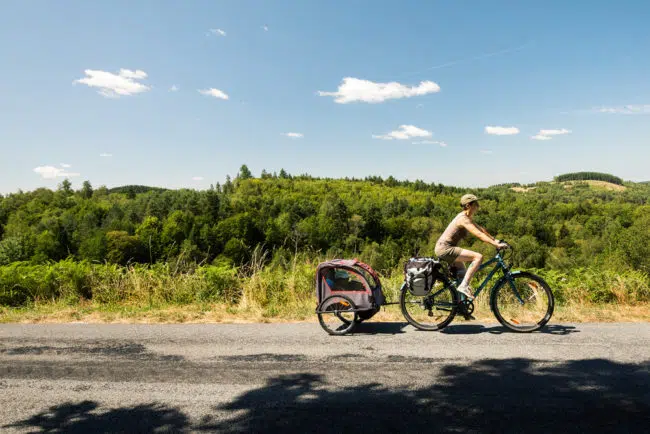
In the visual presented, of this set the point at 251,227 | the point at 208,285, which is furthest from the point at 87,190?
the point at 208,285

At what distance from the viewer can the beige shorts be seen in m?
5.77

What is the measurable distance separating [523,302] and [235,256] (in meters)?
72.5

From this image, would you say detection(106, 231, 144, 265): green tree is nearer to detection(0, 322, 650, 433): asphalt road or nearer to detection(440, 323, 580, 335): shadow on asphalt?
detection(0, 322, 650, 433): asphalt road

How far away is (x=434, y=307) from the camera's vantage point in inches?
232

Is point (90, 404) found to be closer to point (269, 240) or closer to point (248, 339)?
point (248, 339)

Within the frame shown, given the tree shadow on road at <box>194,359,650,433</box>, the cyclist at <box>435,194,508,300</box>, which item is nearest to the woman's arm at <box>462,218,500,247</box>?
the cyclist at <box>435,194,508,300</box>

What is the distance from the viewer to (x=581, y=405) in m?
3.32

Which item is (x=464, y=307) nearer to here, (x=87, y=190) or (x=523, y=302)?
(x=523, y=302)

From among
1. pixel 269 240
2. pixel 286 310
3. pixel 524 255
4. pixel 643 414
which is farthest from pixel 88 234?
pixel 643 414

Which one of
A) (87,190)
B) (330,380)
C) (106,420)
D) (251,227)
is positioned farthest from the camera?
(87,190)

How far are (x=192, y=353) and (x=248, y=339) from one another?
2.57ft

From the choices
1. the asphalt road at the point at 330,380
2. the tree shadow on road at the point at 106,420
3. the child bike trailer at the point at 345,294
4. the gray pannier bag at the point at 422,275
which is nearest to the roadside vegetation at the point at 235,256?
the gray pannier bag at the point at 422,275

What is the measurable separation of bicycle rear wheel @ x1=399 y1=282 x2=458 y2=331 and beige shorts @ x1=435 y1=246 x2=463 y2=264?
39 cm

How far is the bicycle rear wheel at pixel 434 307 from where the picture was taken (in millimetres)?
5695
